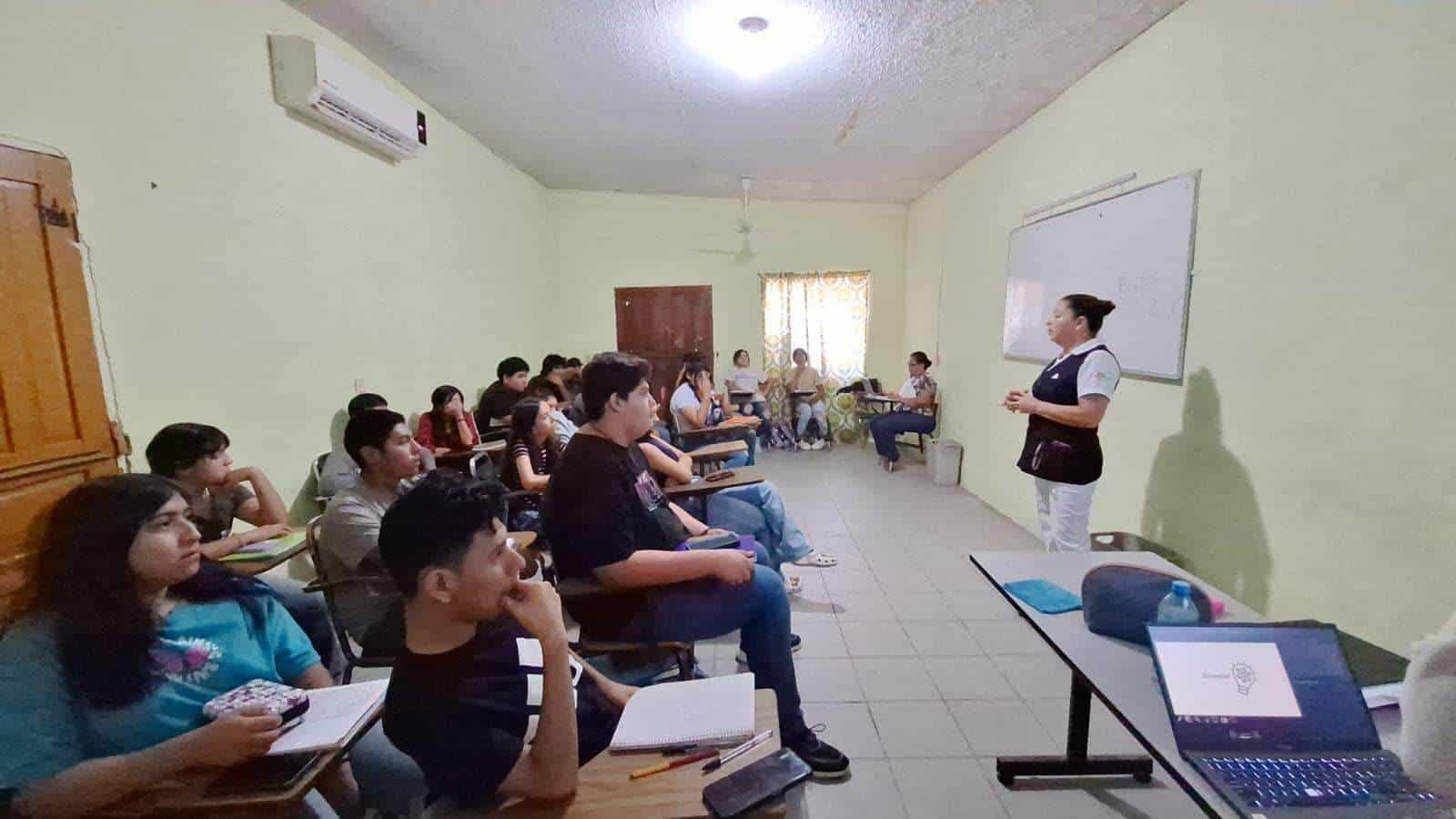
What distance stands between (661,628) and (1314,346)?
2.37 m

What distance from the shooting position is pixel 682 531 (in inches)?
84.7

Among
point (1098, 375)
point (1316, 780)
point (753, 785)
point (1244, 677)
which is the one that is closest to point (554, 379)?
point (1098, 375)

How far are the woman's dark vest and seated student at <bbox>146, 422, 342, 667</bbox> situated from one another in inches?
114

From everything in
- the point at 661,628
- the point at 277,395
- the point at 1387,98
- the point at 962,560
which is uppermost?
the point at 1387,98

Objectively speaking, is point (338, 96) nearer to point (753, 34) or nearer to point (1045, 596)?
point (753, 34)

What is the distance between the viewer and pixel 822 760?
72.8 inches

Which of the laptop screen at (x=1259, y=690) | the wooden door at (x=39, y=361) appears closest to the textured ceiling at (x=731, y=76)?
the wooden door at (x=39, y=361)

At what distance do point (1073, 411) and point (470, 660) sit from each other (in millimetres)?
2420

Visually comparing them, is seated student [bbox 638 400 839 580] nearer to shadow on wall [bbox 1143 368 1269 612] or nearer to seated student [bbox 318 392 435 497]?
seated student [bbox 318 392 435 497]

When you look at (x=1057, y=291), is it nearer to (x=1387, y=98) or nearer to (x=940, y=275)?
(x=1387, y=98)

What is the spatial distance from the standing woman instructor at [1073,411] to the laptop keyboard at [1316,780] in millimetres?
1719

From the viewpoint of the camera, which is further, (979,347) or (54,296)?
(979,347)

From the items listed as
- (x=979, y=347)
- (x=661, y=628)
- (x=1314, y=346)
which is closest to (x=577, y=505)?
(x=661, y=628)

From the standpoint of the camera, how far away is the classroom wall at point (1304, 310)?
169 cm
